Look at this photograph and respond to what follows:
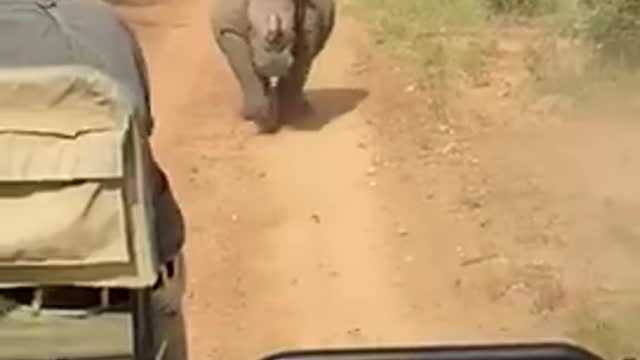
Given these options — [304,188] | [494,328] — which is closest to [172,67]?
[304,188]

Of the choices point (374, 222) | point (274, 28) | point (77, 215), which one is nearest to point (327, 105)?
point (274, 28)

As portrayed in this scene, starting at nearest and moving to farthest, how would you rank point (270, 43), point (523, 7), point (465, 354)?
point (465, 354) → point (270, 43) → point (523, 7)

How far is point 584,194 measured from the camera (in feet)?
41.4

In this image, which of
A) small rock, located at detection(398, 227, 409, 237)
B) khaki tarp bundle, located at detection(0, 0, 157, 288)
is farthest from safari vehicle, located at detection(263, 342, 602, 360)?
small rock, located at detection(398, 227, 409, 237)

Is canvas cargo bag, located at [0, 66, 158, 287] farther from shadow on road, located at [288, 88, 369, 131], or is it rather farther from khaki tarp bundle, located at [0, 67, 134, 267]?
shadow on road, located at [288, 88, 369, 131]

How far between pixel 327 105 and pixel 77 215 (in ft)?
32.3

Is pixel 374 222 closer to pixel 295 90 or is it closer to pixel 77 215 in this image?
pixel 295 90

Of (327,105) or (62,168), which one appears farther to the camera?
(327,105)

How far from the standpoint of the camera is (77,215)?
240 inches

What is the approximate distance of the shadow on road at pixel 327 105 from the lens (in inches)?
600

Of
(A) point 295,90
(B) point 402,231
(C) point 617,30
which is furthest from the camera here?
(C) point 617,30

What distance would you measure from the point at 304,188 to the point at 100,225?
7031 mm

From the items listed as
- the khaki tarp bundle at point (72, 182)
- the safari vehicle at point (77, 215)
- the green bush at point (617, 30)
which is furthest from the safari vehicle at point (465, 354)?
the green bush at point (617, 30)

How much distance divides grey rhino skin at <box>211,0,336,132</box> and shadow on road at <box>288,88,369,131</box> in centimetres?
15
